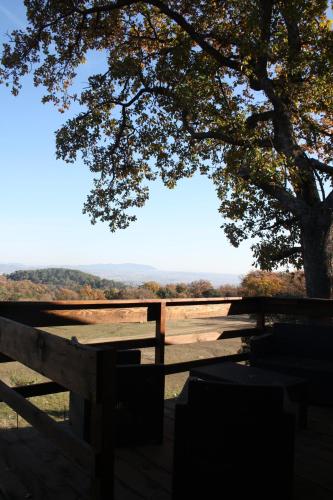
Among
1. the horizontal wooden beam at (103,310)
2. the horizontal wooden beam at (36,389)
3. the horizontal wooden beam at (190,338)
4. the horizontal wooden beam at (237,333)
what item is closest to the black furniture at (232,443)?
the horizontal wooden beam at (36,389)

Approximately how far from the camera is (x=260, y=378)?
323 cm

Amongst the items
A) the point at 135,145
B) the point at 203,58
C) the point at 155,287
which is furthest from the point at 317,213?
the point at 155,287

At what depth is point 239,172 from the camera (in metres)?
7.73

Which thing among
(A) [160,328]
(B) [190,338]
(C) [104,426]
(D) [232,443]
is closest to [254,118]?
(B) [190,338]

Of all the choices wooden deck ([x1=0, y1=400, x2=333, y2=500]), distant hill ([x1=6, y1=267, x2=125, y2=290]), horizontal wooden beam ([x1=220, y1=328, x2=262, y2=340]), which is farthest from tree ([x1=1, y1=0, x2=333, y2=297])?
distant hill ([x1=6, y1=267, x2=125, y2=290])

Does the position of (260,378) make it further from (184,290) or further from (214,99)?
(184,290)

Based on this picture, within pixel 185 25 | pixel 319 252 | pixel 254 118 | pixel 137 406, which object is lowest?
pixel 137 406

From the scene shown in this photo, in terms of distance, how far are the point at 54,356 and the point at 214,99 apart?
7.26 meters

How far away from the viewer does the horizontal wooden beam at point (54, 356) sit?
1744 mm

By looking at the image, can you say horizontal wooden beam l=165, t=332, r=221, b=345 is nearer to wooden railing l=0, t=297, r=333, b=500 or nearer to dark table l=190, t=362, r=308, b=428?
wooden railing l=0, t=297, r=333, b=500

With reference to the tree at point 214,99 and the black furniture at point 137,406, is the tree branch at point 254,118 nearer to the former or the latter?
the tree at point 214,99

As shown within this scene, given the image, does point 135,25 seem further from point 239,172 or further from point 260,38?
point 239,172

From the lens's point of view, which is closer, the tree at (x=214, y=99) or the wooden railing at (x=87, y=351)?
the wooden railing at (x=87, y=351)

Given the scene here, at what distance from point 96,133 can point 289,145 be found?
3.90 m
